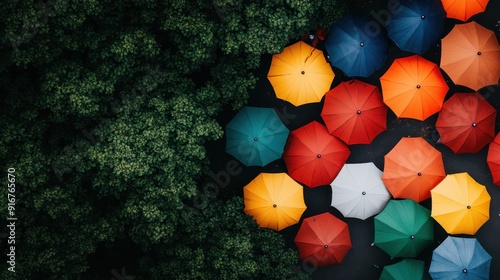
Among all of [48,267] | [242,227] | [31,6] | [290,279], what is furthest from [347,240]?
[31,6]

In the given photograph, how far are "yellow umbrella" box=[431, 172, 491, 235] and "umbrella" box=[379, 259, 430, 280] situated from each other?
1220 mm

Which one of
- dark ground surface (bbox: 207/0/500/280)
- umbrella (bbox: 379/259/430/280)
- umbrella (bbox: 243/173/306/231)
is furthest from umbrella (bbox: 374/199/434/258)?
umbrella (bbox: 243/173/306/231)

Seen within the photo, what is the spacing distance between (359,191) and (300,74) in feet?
11.2

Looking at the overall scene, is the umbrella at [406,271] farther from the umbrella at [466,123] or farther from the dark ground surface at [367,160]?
the umbrella at [466,123]

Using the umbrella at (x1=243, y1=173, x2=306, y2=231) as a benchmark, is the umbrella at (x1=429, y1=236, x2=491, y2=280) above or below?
below

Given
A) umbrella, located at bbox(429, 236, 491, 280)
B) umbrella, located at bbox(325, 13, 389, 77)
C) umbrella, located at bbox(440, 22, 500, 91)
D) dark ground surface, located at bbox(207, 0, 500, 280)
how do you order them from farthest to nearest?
dark ground surface, located at bbox(207, 0, 500, 280) < umbrella, located at bbox(325, 13, 389, 77) < umbrella, located at bbox(440, 22, 500, 91) < umbrella, located at bbox(429, 236, 491, 280)

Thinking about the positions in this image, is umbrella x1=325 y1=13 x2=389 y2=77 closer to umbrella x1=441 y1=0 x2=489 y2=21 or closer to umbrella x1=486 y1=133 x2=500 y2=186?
umbrella x1=441 y1=0 x2=489 y2=21

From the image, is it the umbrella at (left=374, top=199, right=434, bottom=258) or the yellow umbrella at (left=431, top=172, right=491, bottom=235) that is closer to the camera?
the yellow umbrella at (left=431, top=172, right=491, bottom=235)

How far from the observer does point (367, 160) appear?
53.6 feet

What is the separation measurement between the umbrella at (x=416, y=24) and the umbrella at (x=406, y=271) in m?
5.50

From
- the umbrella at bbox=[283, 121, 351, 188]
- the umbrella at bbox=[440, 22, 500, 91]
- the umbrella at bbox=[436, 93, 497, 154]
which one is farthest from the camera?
the umbrella at bbox=[283, 121, 351, 188]

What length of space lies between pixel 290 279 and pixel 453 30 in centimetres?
761

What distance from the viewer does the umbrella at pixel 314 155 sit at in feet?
49.3

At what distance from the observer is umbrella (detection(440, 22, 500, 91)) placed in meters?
14.7
